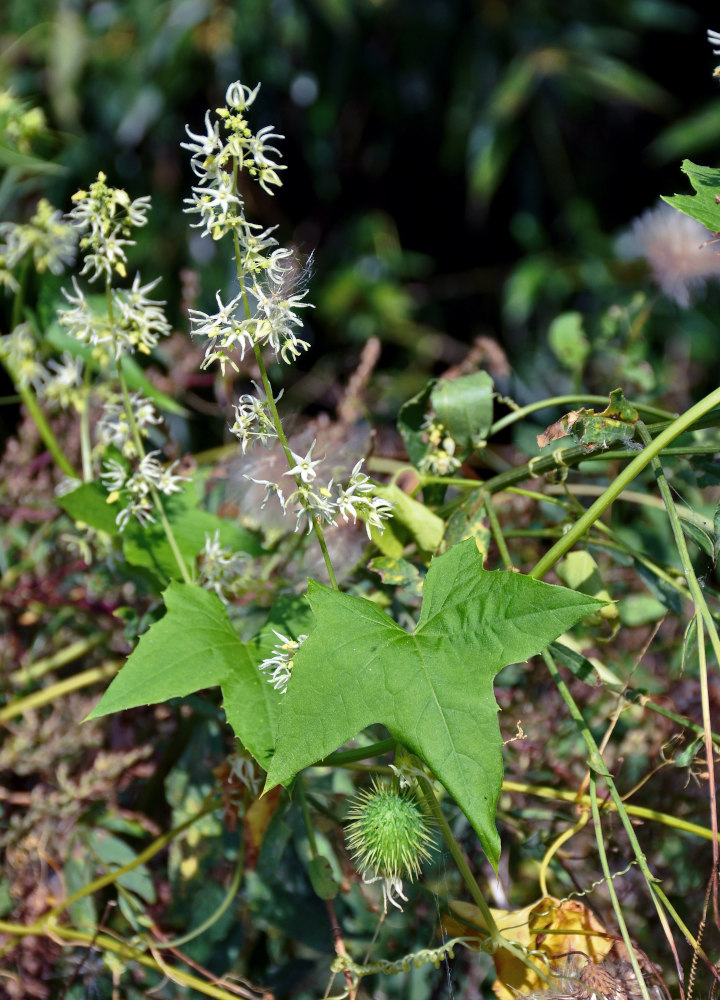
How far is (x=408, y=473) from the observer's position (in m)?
0.69

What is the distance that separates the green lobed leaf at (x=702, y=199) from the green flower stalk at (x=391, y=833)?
1.17 feet

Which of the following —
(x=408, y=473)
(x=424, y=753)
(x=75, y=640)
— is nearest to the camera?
(x=424, y=753)

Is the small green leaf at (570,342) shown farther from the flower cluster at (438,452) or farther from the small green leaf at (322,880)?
the small green leaf at (322,880)

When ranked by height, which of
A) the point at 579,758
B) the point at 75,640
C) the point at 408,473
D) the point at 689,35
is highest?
the point at 689,35

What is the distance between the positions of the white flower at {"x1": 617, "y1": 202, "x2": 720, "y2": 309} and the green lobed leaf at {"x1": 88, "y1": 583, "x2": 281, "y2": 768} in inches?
27.5

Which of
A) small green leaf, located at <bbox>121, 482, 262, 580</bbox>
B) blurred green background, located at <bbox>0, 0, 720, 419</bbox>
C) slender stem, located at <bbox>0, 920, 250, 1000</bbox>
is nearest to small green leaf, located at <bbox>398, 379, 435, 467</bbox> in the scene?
small green leaf, located at <bbox>121, 482, 262, 580</bbox>

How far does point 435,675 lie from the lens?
1.42 ft

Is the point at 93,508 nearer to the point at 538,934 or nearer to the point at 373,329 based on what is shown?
the point at 538,934

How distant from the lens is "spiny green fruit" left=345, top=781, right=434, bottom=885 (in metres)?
0.47

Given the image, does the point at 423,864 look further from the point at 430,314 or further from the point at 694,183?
the point at 430,314

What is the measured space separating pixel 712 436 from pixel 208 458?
0.50 m

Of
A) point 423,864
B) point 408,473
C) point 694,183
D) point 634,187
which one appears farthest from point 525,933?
point 634,187

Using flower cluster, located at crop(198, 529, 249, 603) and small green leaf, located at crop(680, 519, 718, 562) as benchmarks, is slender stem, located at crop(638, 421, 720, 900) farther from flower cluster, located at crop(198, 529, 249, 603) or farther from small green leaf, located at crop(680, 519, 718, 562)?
flower cluster, located at crop(198, 529, 249, 603)

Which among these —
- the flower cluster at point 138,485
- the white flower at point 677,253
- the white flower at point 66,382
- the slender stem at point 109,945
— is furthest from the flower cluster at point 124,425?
the white flower at point 677,253
